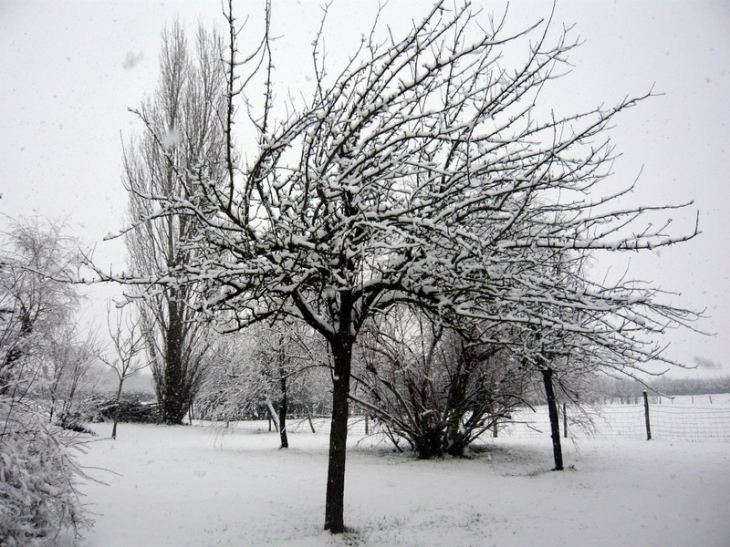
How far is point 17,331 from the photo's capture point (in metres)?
4.32

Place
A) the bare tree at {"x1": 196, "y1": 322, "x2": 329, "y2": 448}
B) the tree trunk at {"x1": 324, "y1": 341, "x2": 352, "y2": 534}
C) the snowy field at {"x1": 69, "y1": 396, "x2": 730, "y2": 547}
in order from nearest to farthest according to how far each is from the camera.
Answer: the snowy field at {"x1": 69, "y1": 396, "x2": 730, "y2": 547} < the tree trunk at {"x1": 324, "y1": 341, "x2": 352, "y2": 534} < the bare tree at {"x1": 196, "y1": 322, "x2": 329, "y2": 448}

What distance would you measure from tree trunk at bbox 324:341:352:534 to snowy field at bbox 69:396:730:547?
22cm

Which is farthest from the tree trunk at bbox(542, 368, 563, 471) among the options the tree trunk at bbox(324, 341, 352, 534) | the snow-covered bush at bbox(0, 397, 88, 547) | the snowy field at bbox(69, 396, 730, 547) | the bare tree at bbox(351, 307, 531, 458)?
the snow-covered bush at bbox(0, 397, 88, 547)

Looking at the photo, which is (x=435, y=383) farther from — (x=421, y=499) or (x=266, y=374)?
(x=266, y=374)

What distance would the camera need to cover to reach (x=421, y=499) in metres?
6.54

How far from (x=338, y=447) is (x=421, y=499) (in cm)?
244

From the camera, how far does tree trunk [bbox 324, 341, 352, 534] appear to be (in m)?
4.84

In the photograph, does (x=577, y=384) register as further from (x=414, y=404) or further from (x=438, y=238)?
(x=438, y=238)

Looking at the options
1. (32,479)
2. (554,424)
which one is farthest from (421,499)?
(32,479)

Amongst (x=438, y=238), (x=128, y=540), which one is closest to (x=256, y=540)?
(x=128, y=540)

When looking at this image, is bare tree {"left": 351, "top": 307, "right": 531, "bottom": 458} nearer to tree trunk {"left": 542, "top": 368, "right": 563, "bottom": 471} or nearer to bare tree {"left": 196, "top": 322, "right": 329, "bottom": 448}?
tree trunk {"left": 542, "top": 368, "right": 563, "bottom": 471}

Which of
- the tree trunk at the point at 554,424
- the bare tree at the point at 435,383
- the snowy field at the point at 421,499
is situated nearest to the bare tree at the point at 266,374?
the bare tree at the point at 435,383

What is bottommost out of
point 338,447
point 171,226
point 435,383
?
point 338,447

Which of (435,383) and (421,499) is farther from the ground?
(435,383)
